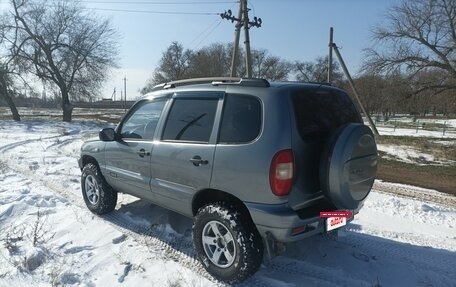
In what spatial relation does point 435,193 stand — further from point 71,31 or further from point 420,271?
point 71,31

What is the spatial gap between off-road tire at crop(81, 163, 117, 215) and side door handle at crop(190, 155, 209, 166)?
7.07 ft

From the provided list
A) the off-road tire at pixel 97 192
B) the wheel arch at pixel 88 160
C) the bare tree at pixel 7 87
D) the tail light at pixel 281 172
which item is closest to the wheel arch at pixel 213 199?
the tail light at pixel 281 172

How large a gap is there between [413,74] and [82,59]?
25594mm

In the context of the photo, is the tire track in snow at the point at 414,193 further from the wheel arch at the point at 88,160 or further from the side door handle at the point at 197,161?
the wheel arch at the point at 88,160

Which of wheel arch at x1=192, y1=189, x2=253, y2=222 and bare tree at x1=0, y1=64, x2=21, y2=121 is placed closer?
wheel arch at x1=192, y1=189, x2=253, y2=222

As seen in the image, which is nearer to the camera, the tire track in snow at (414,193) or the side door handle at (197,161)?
the side door handle at (197,161)

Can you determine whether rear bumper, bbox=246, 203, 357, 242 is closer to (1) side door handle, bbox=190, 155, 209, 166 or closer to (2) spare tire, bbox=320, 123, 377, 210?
(2) spare tire, bbox=320, 123, 377, 210

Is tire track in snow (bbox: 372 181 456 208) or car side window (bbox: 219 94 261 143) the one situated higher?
car side window (bbox: 219 94 261 143)

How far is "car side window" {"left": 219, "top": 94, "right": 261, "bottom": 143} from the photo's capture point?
3.30 meters

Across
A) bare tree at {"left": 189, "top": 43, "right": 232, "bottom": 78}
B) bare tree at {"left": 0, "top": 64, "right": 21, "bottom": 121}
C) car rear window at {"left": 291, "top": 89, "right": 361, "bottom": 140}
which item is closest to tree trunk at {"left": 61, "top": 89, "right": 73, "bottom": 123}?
bare tree at {"left": 0, "top": 64, "right": 21, "bottom": 121}

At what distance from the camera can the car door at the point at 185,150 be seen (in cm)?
361

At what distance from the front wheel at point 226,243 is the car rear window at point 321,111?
100cm

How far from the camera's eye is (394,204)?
617 cm

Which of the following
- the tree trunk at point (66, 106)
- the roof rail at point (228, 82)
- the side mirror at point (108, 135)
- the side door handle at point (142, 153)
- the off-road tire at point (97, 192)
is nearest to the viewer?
the roof rail at point (228, 82)
